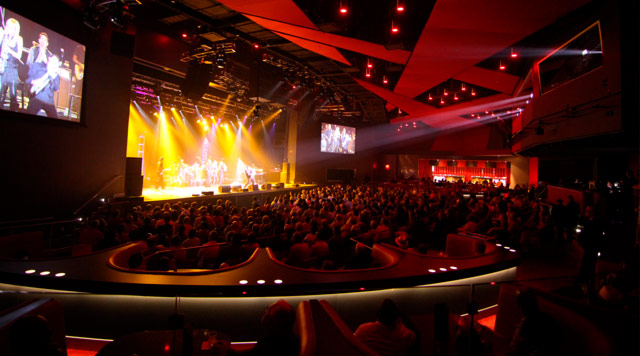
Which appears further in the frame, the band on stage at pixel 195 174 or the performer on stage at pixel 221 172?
the performer on stage at pixel 221 172

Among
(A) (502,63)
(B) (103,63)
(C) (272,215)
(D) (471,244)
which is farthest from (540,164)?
(B) (103,63)

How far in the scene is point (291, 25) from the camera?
6.19 meters

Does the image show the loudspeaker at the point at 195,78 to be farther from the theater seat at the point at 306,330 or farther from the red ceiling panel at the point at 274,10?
the theater seat at the point at 306,330

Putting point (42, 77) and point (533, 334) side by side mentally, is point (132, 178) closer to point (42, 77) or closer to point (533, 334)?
point (42, 77)

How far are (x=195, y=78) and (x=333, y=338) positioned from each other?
9.11 meters

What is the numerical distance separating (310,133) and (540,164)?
1379 centimetres

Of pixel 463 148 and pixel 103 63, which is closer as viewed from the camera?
pixel 103 63

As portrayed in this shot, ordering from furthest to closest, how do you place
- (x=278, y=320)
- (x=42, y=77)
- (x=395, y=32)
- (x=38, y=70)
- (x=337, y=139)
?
(x=337, y=139), (x=395, y=32), (x=42, y=77), (x=38, y=70), (x=278, y=320)

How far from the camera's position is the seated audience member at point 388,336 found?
1957 millimetres

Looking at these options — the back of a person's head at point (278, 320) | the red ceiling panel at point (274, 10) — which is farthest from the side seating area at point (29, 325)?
the red ceiling panel at point (274, 10)

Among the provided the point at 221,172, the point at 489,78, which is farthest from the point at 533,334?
the point at 221,172

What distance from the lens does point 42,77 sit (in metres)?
5.78

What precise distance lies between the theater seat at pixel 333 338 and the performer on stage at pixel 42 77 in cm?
710

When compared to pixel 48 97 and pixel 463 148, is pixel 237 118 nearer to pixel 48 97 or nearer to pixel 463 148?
pixel 48 97
